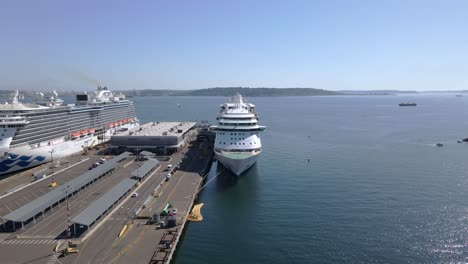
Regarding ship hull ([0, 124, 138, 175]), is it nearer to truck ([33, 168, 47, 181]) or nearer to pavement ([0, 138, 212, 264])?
truck ([33, 168, 47, 181])

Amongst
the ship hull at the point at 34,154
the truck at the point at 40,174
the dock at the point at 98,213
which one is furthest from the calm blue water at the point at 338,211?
the ship hull at the point at 34,154

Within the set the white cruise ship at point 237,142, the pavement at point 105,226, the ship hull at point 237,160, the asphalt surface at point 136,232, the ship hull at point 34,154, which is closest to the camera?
the asphalt surface at point 136,232

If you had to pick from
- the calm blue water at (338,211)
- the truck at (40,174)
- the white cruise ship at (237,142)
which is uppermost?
the white cruise ship at (237,142)

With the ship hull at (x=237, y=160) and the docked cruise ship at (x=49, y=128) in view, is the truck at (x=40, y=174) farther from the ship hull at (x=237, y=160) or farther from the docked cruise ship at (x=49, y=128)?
the ship hull at (x=237, y=160)

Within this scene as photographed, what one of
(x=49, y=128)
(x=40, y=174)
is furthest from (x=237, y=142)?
(x=49, y=128)

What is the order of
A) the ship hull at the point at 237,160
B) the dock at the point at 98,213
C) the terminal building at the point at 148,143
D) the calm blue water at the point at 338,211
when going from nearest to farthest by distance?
the dock at the point at 98,213, the calm blue water at the point at 338,211, the ship hull at the point at 237,160, the terminal building at the point at 148,143

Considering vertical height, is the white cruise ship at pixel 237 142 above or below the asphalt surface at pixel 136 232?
above
